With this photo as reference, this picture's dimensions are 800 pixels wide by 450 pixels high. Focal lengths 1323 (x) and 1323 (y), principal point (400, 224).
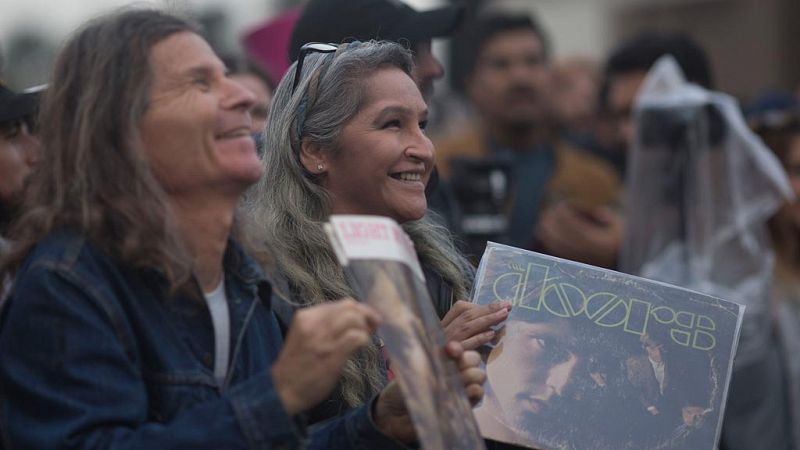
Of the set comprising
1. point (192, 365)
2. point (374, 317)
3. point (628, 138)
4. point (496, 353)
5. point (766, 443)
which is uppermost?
point (374, 317)

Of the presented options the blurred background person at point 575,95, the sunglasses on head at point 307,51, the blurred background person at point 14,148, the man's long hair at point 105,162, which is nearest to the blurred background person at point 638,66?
the blurred background person at point 575,95

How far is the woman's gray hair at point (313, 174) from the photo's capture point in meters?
3.12

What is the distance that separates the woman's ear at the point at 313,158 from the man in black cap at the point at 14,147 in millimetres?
676

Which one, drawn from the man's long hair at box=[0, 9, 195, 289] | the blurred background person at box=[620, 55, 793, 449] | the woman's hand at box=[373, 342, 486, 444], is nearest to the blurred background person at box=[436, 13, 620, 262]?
the blurred background person at box=[620, 55, 793, 449]

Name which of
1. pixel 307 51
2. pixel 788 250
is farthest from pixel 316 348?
pixel 788 250

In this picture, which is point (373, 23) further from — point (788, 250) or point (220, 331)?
point (788, 250)

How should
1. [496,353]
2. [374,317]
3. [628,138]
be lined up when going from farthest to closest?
[628,138] → [496,353] → [374,317]

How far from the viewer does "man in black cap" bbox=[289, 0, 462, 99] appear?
3.86m

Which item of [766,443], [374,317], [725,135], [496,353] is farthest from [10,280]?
[725,135]

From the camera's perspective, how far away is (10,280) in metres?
2.40

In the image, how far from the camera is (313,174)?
3.32 meters

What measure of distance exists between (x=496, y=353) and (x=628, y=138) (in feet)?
12.1

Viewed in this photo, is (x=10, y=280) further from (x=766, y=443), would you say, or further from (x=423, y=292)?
(x=766, y=443)

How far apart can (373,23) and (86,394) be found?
6.55ft
